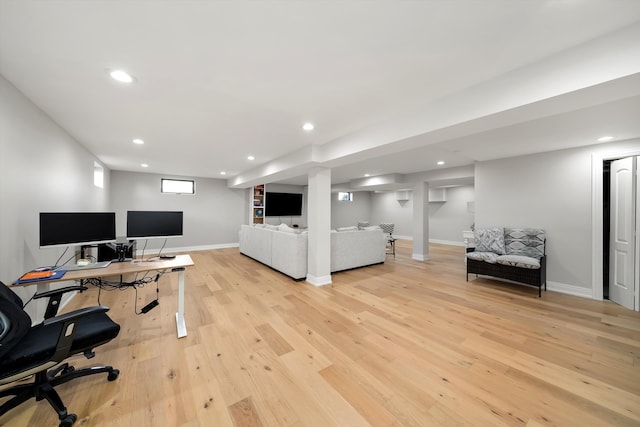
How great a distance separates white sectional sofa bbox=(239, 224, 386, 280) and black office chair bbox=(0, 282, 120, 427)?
2790 mm

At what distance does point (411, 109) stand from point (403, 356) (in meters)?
2.44

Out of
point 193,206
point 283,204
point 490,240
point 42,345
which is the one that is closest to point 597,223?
point 490,240

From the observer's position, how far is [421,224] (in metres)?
6.28

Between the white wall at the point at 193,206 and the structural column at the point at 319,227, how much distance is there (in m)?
4.75

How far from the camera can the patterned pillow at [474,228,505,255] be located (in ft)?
14.1

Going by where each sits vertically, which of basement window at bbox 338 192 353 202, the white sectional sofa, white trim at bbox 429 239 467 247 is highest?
basement window at bbox 338 192 353 202

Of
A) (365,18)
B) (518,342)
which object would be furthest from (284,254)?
(365,18)

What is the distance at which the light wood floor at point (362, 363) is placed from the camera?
1.47 m

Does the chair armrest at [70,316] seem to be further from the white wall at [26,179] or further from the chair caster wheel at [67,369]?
the white wall at [26,179]

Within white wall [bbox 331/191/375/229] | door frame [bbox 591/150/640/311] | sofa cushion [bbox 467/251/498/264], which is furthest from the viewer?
white wall [bbox 331/191/375/229]

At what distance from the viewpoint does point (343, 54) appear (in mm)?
1613

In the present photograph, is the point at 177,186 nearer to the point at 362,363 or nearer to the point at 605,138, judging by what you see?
the point at 362,363

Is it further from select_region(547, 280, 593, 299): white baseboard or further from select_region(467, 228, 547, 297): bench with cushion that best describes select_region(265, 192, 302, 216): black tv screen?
select_region(547, 280, 593, 299): white baseboard

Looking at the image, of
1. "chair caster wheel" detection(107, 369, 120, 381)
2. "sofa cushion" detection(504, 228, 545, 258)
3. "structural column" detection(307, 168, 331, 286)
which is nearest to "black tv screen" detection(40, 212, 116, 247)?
"chair caster wheel" detection(107, 369, 120, 381)
